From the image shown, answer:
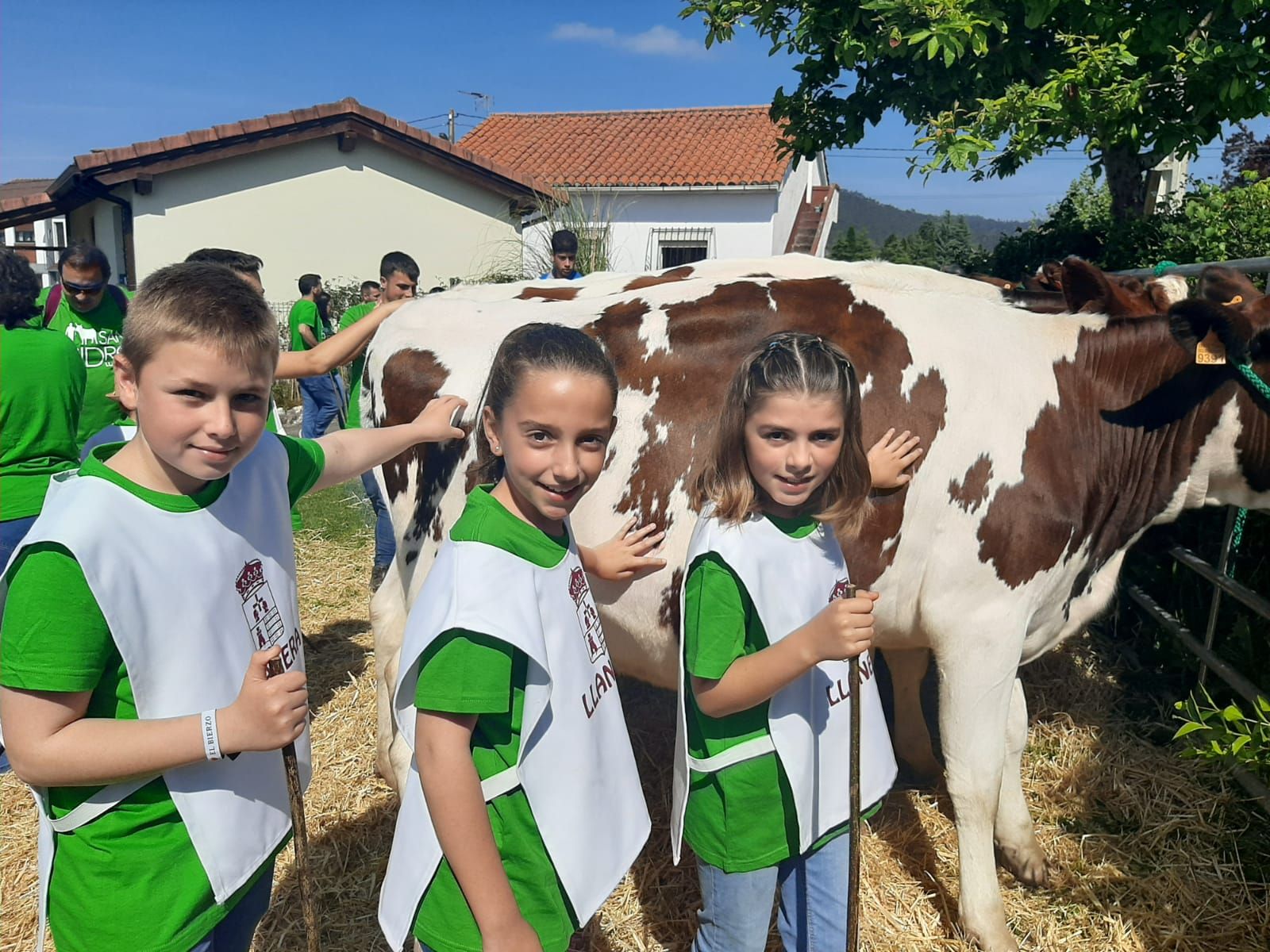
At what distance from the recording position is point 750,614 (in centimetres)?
181

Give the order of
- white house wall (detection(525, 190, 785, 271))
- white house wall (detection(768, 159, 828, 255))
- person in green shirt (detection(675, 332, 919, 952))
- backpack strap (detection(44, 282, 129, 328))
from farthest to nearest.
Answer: white house wall (detection(768, 159, 828, 255)) < white house wall (detection(525, 190, 785, 271)) < backpack strap (detection(44, 282, 129, 328)) < person in green shirt (detection(675, 332, 919, 952))

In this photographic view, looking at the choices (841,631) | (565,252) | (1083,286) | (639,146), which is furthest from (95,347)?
(639,146)

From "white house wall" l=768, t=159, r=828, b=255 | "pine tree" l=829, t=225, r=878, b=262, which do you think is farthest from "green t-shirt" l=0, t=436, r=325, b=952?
"pine tree" l=829, t=225, r=878, b=262

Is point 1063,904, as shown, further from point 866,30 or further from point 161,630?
point 866,30

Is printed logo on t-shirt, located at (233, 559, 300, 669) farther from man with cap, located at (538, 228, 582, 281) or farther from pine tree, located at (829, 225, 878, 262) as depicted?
pine tree, located at (829, 225, 878, 262)

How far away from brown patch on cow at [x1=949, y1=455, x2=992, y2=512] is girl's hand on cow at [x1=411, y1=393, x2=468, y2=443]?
1535 millimetres

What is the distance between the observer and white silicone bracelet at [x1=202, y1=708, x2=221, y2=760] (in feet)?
4.61

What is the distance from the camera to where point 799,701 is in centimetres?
185

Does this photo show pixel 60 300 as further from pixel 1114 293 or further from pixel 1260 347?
pixel 1260 347

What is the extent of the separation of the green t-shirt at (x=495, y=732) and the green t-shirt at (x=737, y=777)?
1.10 feet

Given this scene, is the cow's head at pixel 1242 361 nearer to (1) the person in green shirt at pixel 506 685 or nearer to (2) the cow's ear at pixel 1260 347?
(2) the cow's ear at pixel 1260 347

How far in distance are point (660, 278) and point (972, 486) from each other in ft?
5.16

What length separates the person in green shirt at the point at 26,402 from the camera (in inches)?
146

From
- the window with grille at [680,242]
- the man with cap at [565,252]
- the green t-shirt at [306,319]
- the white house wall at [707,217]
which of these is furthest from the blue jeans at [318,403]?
the window with grille at [680,242]
